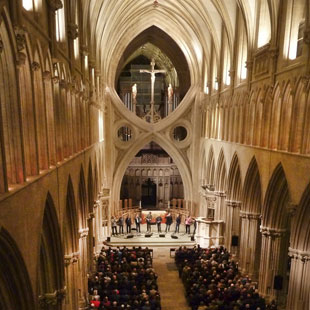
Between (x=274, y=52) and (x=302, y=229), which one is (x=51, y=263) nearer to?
(x=302, y=229)

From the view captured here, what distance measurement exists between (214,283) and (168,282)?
3.76m

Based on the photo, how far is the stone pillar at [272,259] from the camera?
14.2 metres

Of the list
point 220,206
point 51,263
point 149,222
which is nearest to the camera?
point 51,263

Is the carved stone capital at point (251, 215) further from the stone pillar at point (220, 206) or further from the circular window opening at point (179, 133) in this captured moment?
the circular window opening at point (179, 133)

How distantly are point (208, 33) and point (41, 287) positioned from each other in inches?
825

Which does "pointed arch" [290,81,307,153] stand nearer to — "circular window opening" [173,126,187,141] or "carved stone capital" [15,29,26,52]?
"carved stone capital" [15,29,26,52]

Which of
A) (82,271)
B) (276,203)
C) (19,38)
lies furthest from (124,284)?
(19,38)

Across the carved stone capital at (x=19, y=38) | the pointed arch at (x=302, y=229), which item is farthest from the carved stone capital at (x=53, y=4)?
the pointed arch at (x=302, y=229)

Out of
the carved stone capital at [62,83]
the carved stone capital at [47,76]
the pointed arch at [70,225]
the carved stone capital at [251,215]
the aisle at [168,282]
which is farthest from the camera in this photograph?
the carved stone capital at [251,215]

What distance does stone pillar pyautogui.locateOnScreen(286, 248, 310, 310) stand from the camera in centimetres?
1174

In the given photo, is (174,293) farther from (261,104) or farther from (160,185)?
(160,185)

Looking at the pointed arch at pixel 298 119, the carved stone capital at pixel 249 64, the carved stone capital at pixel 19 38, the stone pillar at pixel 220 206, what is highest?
the carved stone capital at pixel 249 64

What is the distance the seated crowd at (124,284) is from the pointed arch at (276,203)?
571 centimetres

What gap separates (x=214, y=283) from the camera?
46.2 feet
